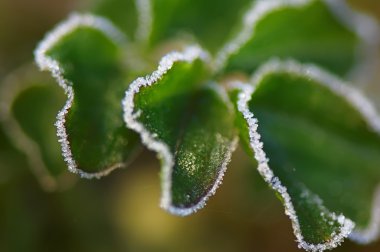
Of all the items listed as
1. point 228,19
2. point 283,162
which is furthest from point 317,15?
point 283,162

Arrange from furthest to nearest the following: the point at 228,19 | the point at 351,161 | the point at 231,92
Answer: the point at 228,19, the point at 351,161, the point at 231,92

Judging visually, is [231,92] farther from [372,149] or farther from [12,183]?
[12,183]

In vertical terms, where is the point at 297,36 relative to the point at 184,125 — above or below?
above

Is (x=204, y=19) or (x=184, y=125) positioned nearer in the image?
(x=184, y=125)

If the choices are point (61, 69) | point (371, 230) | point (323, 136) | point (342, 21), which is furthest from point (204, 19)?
point (371, 230)

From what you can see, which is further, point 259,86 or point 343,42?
point 343,42

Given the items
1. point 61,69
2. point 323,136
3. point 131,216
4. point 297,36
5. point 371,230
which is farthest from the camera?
point 131,216

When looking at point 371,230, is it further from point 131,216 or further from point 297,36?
point 131,216

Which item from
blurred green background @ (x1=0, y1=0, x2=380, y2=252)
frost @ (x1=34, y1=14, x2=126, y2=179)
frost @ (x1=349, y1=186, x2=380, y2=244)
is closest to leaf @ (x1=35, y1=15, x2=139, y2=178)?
frost @ (x1=34, y1=14, x2=126, y2=179)
